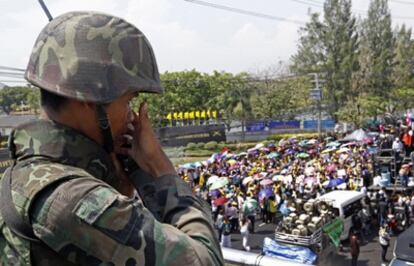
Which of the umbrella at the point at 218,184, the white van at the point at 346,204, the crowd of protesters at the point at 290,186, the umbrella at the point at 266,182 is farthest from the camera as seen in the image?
the umbrella at the point at 266,182

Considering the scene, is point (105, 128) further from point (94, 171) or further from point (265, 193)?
point (265, 193)

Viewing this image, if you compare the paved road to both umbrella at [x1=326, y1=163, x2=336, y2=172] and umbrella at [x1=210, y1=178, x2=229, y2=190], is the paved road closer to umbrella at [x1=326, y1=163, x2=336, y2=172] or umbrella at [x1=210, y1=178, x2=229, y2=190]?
umbrella at [x1=210, y1=178, x2=229, y2=190]

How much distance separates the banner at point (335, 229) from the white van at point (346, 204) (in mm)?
711

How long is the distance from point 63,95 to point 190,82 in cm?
5438

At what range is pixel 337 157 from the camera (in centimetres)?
2373

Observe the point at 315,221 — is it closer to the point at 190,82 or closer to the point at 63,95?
the point at 63,95

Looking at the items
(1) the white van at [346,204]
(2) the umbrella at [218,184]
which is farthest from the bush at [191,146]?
(1) the white van at [346,204]

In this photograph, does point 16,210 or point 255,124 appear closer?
point 16,210

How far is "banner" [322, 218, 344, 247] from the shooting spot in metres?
11.9

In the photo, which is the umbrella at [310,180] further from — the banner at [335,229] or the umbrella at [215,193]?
the banner at [335,229]

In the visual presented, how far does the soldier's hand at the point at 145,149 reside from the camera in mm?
991

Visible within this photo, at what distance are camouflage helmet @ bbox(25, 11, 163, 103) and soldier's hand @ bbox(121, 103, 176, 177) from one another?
0.08 meters

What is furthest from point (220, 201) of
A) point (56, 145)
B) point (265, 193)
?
point (56, 145)

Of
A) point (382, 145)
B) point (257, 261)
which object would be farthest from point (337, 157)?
point (257, 261)
